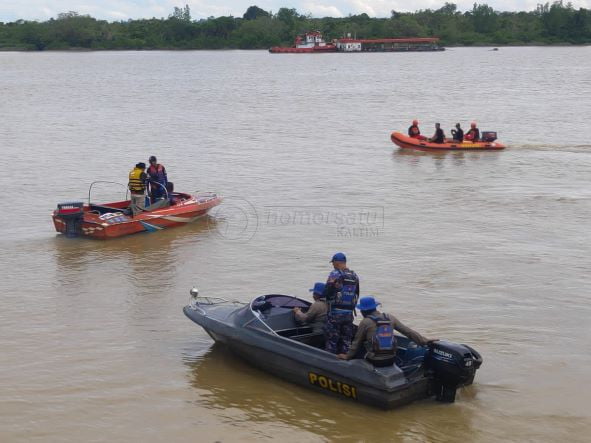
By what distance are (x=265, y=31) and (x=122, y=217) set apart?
14432 centimetres

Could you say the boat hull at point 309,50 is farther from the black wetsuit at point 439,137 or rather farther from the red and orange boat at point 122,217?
the red and orange boat at point 122,217

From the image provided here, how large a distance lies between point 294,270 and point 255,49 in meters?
153

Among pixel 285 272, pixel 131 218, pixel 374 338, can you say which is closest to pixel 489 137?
pixel 131 218

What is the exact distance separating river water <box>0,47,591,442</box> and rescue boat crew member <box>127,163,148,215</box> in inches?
27.1

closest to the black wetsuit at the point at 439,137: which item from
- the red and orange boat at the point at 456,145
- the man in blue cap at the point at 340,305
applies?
the red and orange boat at the point at 456,145

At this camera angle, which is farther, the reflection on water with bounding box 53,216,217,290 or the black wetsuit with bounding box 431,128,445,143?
the black wetsuit with bounding box 431,128,445,143

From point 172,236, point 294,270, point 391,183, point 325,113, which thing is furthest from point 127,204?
point 325,113

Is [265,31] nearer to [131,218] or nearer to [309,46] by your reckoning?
[309,46]

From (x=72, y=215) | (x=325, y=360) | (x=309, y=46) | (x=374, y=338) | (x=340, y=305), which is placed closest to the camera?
(x=374, y=338)

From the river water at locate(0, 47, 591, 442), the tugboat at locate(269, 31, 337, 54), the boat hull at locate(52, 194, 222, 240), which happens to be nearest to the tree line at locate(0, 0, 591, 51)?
the tugboat at locate(269, 31, 337, 54)

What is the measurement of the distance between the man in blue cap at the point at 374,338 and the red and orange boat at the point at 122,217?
9433 mm

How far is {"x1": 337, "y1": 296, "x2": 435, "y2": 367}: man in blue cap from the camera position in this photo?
9.52 meters

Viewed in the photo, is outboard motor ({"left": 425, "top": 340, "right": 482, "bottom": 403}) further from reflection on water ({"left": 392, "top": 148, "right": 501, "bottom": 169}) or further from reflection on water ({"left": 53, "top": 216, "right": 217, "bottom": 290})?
reflection on water ({"left": 392, "top": 148, "right": 501, "bottom": 169})

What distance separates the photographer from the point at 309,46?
13975 cm
